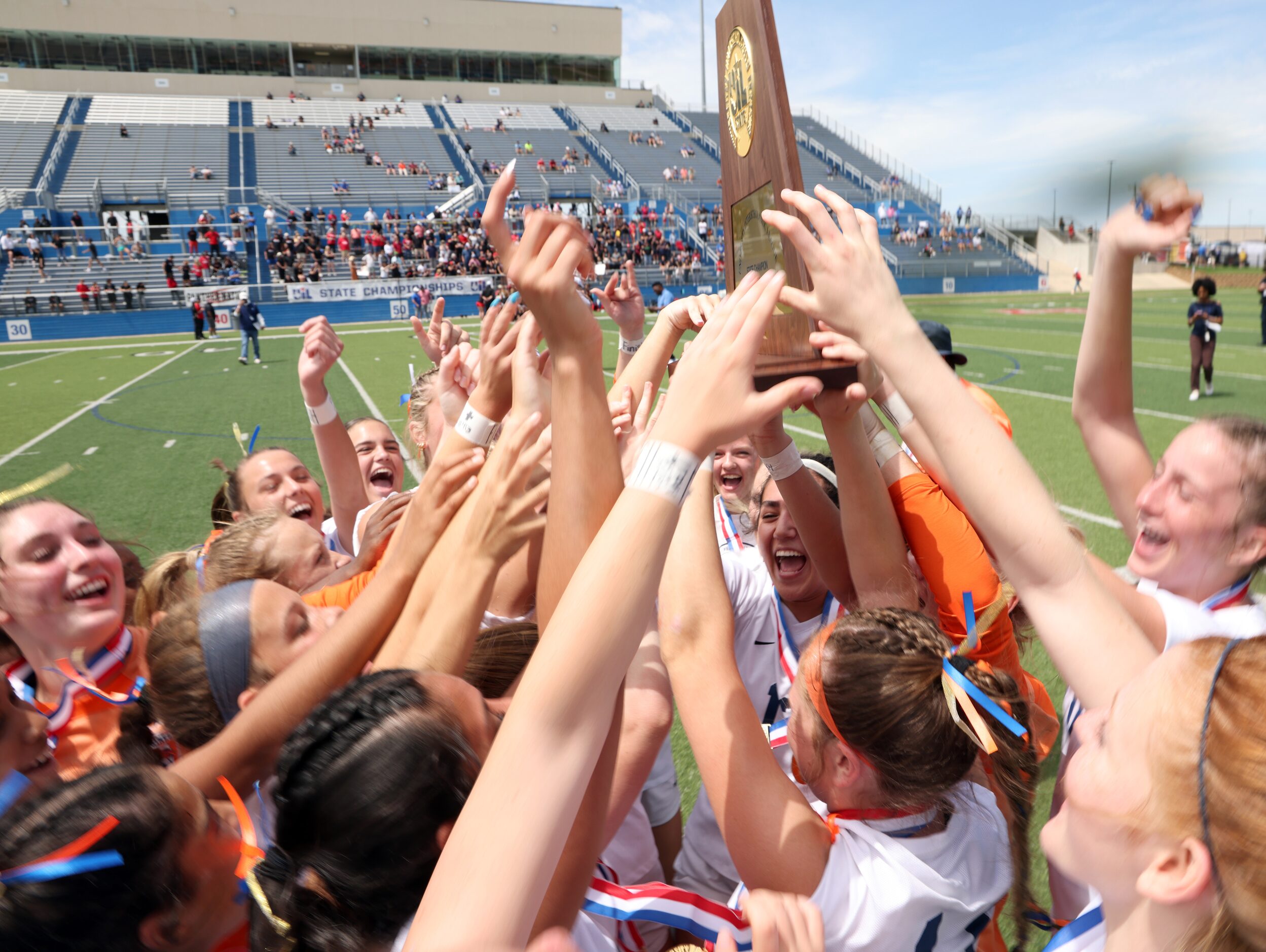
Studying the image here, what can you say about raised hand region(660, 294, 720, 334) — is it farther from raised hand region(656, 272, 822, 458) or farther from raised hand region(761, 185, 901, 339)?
raised hand region(656, 272, 822, 458)

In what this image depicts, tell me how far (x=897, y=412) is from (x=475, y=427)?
108 cm

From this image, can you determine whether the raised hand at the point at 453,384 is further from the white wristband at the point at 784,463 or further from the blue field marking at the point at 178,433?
the blue field marking at the point at 178,433

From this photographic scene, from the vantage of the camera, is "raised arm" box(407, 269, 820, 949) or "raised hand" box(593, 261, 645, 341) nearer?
"raised arm" box(407, 269, 820, 949)

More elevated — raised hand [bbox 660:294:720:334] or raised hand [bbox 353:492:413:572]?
raised hand [bbox 660:294:720:334]

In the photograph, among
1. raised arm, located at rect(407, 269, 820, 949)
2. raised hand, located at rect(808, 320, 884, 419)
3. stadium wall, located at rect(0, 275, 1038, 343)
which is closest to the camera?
raised arm, located at rect(407, 269, 820, 949)

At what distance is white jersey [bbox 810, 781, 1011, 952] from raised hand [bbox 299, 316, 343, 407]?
8.77ft

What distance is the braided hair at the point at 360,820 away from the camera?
3.88 ft

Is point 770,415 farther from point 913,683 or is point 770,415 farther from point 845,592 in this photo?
point 845,592

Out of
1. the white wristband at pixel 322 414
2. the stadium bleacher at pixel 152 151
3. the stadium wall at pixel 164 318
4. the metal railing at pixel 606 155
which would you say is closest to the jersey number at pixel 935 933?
the white wristband at pixel 322 414

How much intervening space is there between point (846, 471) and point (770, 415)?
2.86 feet

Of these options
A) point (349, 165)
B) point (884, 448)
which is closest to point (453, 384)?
point (884, 448)

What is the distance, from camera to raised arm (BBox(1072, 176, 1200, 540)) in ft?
5.21

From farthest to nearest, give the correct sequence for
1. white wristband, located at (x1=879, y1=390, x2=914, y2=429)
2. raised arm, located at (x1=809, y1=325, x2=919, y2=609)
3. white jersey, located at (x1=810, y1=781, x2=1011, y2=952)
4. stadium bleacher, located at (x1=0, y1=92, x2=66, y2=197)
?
stadium bleacher, located at (x1=0, y1=92, x2=66, y2=197), white wristband, located at (x1=879, y1=390, x2=914, y2=429), raised arm, located at (x1=809, y1=325, x2=919, y2=609), white jersey, located at (x1=810, y1=781, x2=1011, y2=952)

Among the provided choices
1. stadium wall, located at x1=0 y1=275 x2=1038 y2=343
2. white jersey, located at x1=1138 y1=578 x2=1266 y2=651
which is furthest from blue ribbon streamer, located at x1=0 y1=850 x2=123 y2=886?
stadium wall, located at x1=0 y1=275 x2=1038 y2=343
